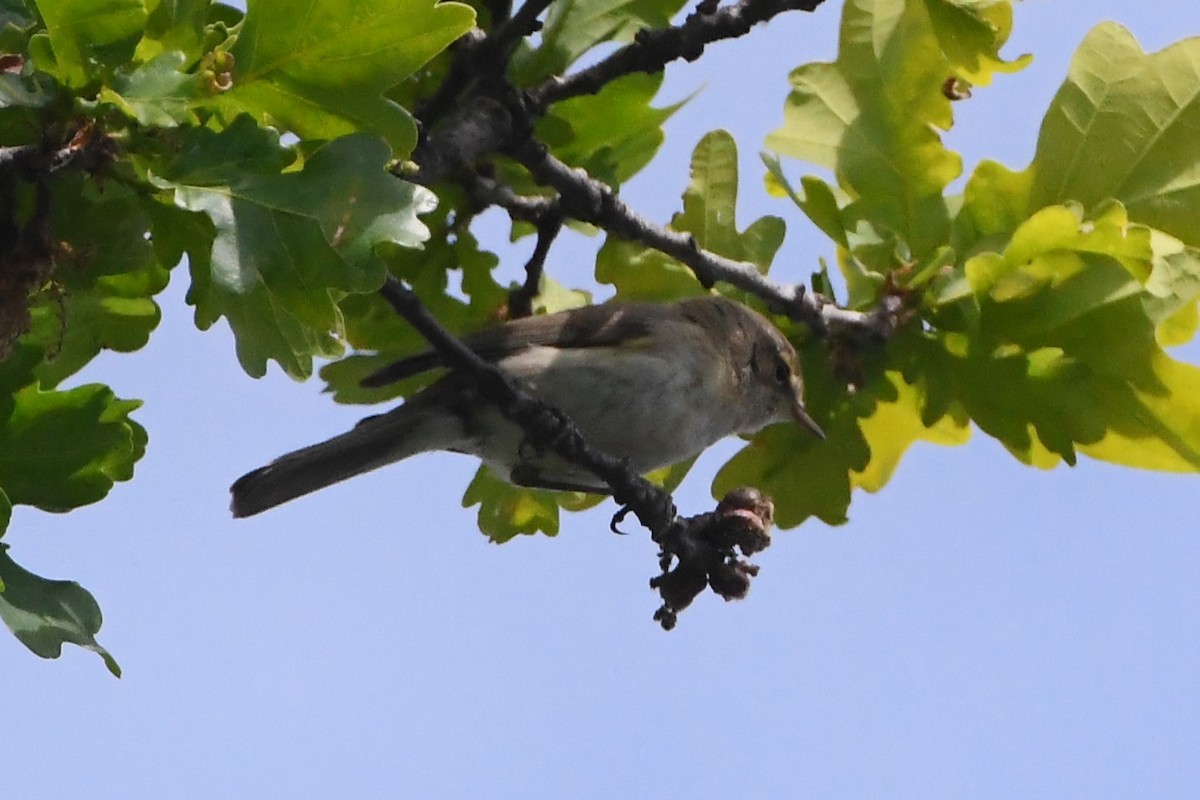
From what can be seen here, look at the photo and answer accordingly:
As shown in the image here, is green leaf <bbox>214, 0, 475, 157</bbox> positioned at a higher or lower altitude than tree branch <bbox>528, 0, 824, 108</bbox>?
lower

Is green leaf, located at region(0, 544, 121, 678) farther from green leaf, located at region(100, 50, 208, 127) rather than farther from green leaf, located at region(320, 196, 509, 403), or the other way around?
green leaf, located at region(320, 196, 509, 403)

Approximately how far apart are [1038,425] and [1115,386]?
0.19 metres

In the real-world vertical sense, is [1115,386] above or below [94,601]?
above

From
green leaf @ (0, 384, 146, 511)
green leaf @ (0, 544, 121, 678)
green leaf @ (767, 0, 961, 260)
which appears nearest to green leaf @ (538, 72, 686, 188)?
green leaf @ (767, 0, 961, 260)

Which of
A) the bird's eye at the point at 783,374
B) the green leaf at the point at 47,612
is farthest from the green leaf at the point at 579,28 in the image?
the green leaf at the point at 47,612

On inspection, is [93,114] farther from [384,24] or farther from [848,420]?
[848,420]

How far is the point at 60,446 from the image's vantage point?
2.37 m

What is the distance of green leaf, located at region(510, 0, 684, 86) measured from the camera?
3.05m

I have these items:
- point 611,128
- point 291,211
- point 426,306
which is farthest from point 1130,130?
point 291,211

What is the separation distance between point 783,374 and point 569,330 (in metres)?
0.58

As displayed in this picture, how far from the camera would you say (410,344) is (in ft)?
10.7

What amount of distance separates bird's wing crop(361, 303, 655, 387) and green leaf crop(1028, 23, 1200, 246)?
44.7 inches

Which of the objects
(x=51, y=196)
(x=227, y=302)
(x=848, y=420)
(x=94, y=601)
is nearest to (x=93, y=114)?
(x=51, y=196)

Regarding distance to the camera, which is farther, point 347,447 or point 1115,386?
point 347,447
